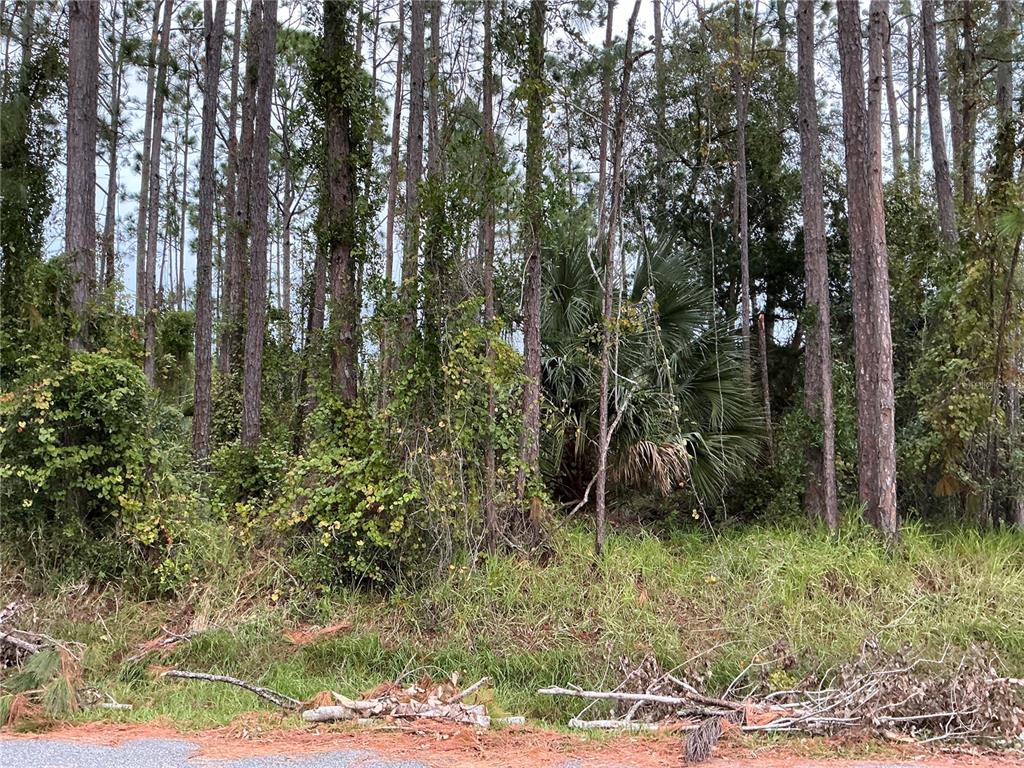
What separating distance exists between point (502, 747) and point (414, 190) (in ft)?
24.4

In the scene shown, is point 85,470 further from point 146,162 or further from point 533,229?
point 146,162

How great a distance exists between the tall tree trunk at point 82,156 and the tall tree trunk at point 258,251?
2457 mm

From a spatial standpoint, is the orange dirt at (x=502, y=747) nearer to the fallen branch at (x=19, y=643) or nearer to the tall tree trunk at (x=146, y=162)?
the fallen branch at (x=19, y=643)

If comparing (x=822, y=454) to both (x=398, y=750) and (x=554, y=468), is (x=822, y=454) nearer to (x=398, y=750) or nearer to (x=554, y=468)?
(x=554, y=468)

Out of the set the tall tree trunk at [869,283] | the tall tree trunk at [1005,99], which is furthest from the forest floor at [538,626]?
the tall tree trunk at [1005,99]

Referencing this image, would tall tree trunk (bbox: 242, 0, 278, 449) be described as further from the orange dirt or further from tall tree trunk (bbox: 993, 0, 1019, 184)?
tall tree trunk (bbox: 993, 0, 1019, 184)

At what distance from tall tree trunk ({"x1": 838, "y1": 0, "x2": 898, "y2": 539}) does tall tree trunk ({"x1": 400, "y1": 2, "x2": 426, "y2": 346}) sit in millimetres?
4910

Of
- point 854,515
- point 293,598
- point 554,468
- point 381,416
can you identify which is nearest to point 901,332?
point 854,515

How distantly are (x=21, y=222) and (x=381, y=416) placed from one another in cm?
964

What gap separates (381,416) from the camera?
24.6ft

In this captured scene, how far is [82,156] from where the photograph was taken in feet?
28.8

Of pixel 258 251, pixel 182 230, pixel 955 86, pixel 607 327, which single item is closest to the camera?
pixel 607 327

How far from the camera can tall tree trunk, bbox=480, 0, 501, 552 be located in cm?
737

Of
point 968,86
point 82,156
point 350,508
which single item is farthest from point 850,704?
point 82,156
